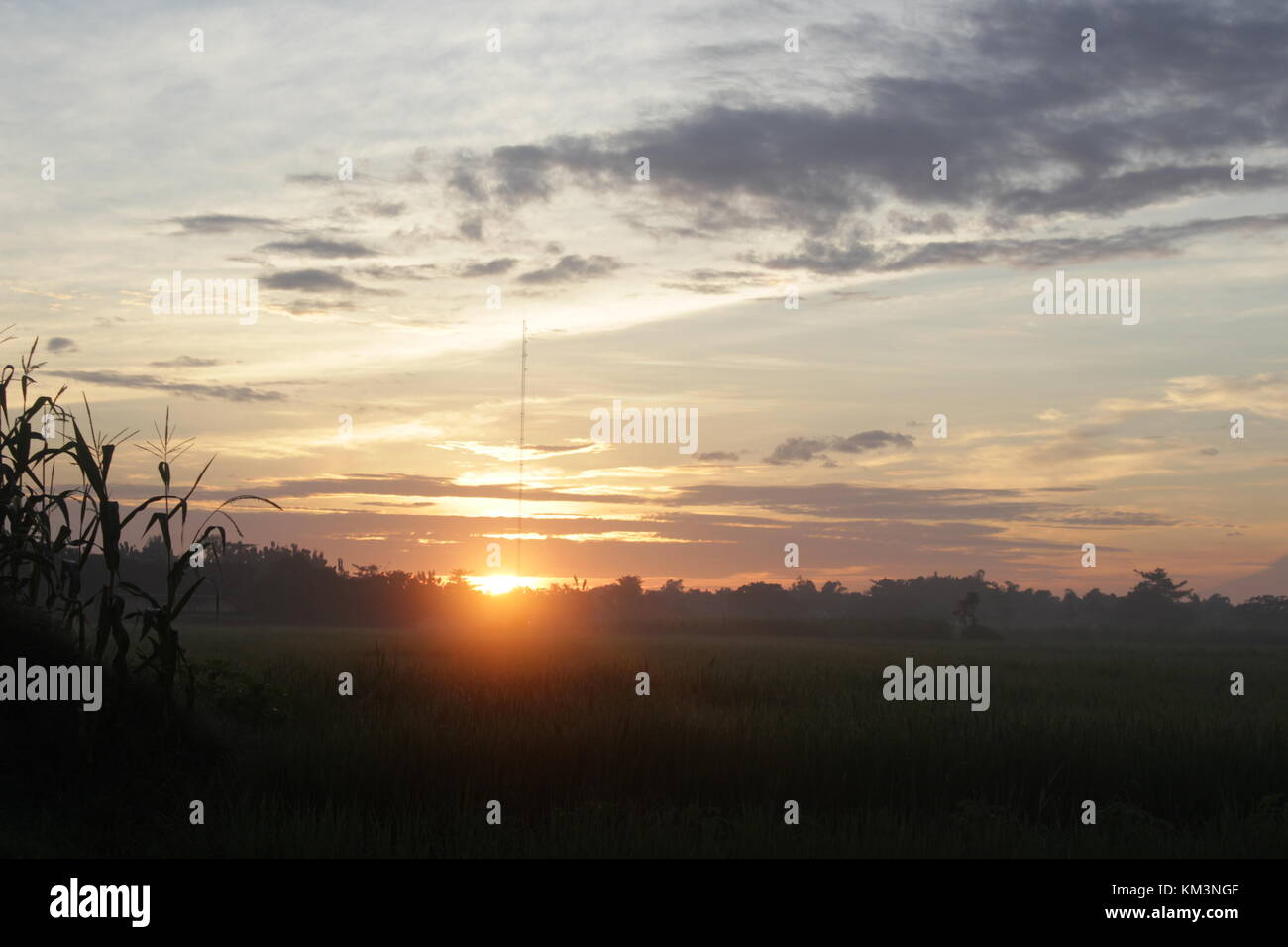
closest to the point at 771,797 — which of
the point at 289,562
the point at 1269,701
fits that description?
the point at 1269,701

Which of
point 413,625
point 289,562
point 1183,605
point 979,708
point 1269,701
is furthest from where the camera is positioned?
point 1183,605

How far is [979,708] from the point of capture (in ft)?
54.6

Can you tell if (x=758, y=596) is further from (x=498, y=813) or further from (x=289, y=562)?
(x=498, y=813)

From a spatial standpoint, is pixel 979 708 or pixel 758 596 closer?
pixel 979 708

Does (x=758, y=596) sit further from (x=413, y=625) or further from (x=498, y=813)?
(x=498, y=813)

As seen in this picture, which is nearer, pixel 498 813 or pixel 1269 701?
pixel 498 813

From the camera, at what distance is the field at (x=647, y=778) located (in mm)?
8516

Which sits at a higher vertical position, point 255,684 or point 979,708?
point 255,684

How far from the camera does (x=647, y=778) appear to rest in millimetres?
11398

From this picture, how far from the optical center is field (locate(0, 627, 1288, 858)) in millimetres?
8516
